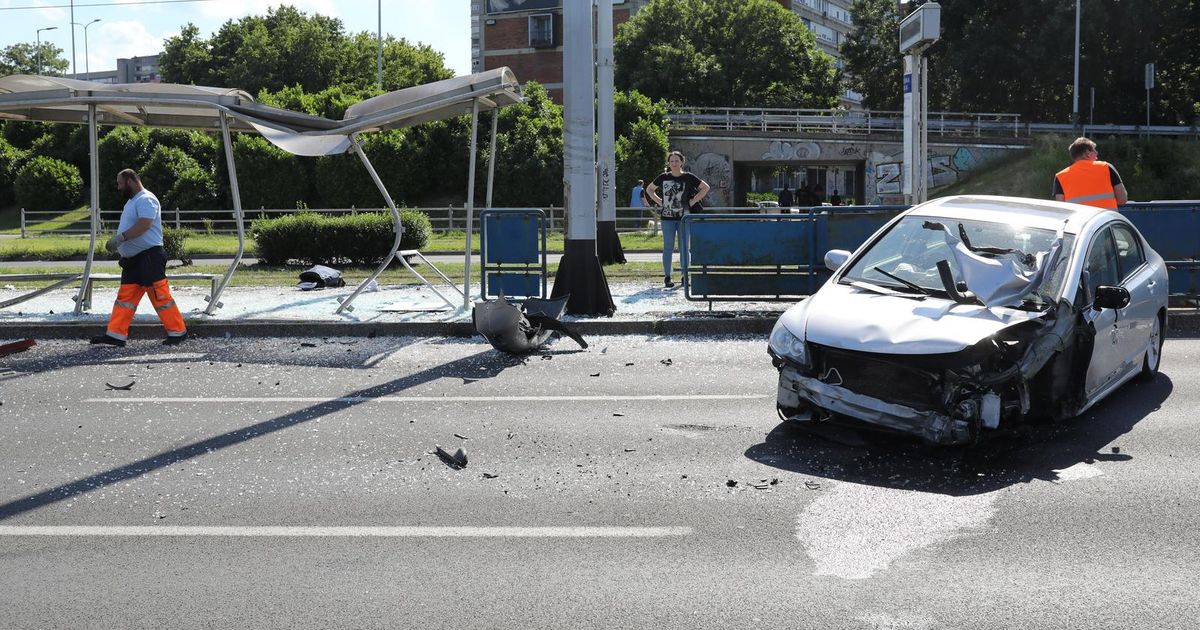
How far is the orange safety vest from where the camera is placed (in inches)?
439

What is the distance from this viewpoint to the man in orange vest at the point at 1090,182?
36.6 feet

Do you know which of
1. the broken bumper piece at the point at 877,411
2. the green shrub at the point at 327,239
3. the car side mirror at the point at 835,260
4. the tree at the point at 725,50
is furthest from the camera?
the tree at the point at 725,50

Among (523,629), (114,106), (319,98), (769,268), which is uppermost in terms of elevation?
(319,98)

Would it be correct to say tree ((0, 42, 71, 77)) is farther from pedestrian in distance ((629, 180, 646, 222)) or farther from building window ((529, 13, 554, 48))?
pedestrian in distance ((629, 180, 646, 222))

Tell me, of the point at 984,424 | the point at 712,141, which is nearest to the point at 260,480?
the point at 984,424

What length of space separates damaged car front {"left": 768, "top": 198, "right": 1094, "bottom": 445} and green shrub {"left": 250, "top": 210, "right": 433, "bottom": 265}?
14.0 meters

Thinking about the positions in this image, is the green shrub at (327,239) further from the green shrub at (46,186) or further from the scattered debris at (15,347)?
the green shrub at (46,186)

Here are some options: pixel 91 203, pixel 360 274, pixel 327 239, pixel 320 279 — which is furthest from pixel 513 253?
pixel 327 239

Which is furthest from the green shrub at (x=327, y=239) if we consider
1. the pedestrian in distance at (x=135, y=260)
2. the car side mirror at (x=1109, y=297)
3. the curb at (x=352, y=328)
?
the car side mirror at (x=1109, y=297)

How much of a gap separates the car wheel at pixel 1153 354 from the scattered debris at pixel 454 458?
16.7 ft

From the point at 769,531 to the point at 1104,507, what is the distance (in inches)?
65.4

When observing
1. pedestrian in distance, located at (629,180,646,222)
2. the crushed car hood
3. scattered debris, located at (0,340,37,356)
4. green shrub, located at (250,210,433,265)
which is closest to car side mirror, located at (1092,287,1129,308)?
the crushed car hood

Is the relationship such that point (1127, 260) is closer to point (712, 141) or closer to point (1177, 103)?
point (712, 141)

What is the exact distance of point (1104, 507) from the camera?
5371 millimetres
